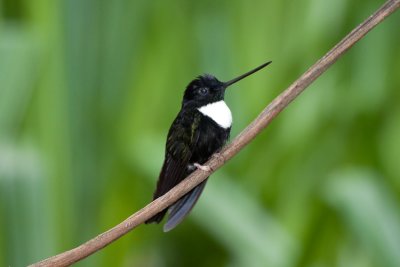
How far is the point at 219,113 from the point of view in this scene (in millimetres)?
1674

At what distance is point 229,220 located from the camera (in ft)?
7.58

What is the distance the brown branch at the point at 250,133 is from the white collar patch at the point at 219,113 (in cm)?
47

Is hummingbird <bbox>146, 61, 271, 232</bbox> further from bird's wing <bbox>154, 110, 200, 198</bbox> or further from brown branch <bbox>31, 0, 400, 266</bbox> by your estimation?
brown branch <bbox>31, 0, 400, 266</bbox>

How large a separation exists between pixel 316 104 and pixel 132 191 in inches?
25.9

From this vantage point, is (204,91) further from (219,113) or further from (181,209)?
(181,209)

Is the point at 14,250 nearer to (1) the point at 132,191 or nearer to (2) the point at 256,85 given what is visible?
(1) the point at 132,191

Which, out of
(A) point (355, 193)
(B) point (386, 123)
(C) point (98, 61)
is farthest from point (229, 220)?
(B) point (386, 123)

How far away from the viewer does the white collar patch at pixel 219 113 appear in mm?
1659

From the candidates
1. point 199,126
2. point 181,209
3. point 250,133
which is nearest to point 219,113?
point 199,126

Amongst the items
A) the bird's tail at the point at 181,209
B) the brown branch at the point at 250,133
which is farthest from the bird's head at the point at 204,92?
the brown branch at the point at 250,133

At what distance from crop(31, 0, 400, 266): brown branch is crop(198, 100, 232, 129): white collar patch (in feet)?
1.53

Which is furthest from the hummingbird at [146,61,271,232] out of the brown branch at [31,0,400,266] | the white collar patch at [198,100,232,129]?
the brown branch at [31,0,400,266]

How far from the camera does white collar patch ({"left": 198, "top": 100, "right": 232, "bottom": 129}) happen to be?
1659 millimetres

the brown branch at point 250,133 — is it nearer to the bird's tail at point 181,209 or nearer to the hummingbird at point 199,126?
the bird's tail at point 181,209
